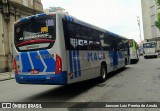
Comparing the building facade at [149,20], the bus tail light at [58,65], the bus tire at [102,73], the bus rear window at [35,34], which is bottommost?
the bus tire at [102,73]

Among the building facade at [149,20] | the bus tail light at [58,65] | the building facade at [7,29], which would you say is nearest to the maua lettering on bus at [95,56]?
the bus tail light at [58,65]

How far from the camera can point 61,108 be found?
8.18 metres

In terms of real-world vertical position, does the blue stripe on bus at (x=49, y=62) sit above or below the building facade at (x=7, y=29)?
below

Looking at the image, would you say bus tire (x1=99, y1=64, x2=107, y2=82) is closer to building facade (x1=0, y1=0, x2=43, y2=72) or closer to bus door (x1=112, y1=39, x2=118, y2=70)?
bus door (x1=112, y1=39, x2=118, y2=70)

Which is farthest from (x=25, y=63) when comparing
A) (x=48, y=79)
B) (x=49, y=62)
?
(x=48, y=79)

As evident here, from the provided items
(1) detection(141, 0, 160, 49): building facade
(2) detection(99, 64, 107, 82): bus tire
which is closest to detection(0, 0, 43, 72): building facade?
(2) detection(99, 64, 107, 82): bus tire

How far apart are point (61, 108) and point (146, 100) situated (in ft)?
9.13

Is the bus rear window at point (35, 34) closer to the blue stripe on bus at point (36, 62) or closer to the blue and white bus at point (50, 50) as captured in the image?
the blue and white bus at point (50, 50)

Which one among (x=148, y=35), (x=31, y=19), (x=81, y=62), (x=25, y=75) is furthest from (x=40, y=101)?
(x=148, y=35)

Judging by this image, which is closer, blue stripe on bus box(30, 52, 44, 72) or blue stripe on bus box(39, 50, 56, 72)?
blue stripe on bus box(39, 50, 56, 72)

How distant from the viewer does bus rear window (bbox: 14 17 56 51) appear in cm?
955

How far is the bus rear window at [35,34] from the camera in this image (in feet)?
31.3

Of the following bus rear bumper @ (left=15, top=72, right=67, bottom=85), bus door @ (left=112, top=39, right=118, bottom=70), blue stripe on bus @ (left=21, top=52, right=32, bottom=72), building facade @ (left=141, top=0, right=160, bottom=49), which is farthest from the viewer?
building facade @ (left=141, top=0, right=160, bottom=49)

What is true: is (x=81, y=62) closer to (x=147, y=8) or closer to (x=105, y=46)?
(x=105, y=46)
